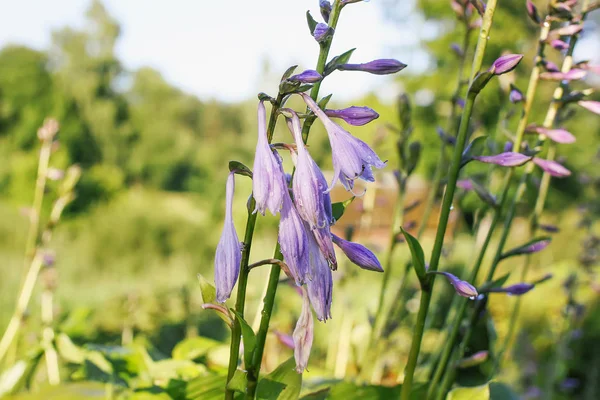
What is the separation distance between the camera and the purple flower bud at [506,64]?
2.39ft

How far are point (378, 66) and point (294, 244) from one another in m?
0.28

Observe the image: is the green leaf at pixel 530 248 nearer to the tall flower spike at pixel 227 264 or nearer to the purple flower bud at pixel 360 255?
the purple flower bud at pixel 360 255

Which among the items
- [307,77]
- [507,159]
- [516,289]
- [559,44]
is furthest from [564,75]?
[307,77]

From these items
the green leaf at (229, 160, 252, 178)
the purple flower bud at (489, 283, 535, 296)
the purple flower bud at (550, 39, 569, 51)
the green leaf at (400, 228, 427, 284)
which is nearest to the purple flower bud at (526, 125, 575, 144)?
the purple flower bud at (550, 39, 569, 51)

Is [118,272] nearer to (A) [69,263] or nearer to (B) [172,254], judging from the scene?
(A) [69,263]

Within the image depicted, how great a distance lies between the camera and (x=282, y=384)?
0.73m

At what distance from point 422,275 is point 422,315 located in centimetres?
7

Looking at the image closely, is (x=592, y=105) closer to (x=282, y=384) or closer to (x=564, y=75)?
(x=564, y=75)

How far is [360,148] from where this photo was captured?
0.66 meters

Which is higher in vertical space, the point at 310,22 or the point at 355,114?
the point at 310,22

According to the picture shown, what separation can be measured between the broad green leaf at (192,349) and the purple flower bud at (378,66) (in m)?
1.03

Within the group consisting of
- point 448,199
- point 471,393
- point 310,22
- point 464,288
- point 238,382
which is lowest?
point 471,393

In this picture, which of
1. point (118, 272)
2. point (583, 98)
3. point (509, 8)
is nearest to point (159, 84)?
point (509, 8)

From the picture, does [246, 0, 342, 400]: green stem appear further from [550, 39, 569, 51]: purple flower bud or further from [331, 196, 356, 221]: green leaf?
[550, 39, 569, 51]: purple flower bud
